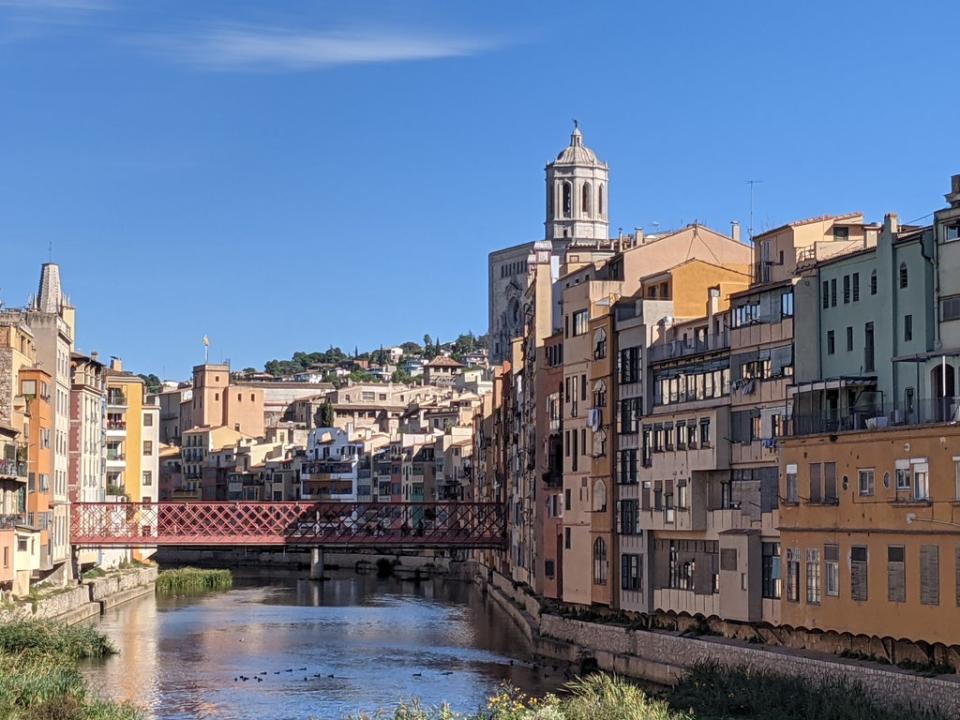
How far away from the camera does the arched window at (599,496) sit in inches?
2579

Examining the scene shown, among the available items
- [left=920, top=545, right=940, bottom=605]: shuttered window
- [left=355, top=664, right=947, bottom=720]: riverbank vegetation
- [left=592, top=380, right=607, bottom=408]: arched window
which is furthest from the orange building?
[left=920, top=545, right=940, bottom=605]: shuttered window

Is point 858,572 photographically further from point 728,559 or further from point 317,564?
point 317,564

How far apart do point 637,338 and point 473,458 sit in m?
71.6

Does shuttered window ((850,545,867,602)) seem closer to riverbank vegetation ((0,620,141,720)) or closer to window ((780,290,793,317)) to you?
window ((780,290,793,317))

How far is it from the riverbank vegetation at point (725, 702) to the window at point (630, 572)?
12.5m

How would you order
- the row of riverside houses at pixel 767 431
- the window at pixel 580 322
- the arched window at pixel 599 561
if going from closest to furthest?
1. the row of riverside houses at pixel 767 431
2. the arched window at pixel 599 561
3. the window at pixel 580 322

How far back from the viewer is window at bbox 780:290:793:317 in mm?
54125

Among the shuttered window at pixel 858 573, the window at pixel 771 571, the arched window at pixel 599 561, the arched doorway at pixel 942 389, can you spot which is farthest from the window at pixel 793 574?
the arched window at pixel 599 561

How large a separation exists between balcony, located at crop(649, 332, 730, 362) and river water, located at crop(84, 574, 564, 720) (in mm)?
10033

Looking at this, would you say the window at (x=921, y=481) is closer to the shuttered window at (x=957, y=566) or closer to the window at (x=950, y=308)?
the shuttered window at (x=957, y=566)

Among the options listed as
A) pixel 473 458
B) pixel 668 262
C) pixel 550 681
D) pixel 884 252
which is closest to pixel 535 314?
pixel 668 262

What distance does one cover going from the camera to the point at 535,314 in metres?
80.4

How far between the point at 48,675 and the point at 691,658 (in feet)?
54.5

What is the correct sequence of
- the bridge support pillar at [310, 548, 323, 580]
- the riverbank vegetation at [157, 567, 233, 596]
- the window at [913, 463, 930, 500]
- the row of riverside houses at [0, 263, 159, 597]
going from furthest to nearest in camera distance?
the bridge support pillar at [310, 548, 323, 580]
the riverbank vegetation at [157, 567, 233, 596]
the row of riverside houses at [0, 263, 159, 597]
the window at [913, 463, 930, 500]
